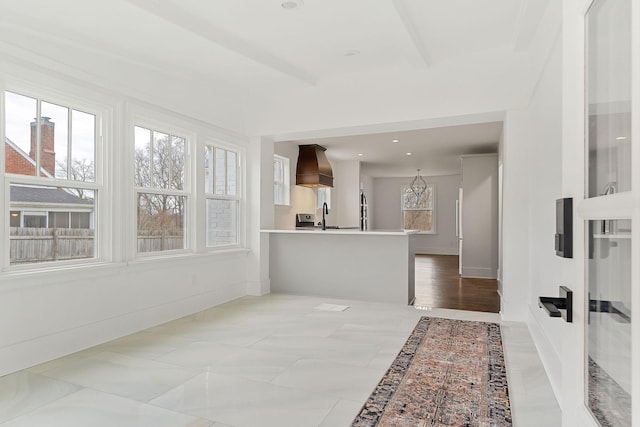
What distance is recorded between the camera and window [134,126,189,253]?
396cm

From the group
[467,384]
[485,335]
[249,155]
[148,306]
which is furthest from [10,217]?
[485,335]

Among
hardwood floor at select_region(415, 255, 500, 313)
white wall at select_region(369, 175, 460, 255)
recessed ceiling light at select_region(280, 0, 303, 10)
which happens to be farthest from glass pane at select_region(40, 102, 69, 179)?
white wall at select_region(369, 175, 460, 255)

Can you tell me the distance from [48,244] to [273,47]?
257 cm

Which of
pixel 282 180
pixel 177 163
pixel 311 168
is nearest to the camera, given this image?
pixel 177 163

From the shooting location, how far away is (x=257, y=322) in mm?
4113

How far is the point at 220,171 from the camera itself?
5.12 meters

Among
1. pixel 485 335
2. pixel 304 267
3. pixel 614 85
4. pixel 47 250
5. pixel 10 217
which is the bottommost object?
pixel 485 335

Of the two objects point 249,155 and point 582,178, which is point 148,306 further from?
point 582,178

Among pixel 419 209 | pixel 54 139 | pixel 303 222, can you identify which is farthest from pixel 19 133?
pixel 419 209

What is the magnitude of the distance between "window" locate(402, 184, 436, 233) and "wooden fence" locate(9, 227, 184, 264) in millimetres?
10554

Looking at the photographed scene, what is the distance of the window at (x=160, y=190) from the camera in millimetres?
3957

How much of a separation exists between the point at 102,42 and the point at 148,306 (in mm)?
2449

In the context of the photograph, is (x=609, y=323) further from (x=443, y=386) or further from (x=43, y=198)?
(x=43, y=198)

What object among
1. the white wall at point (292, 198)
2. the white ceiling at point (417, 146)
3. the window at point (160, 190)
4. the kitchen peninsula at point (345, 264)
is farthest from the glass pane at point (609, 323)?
the white wall at point (292, 198)
